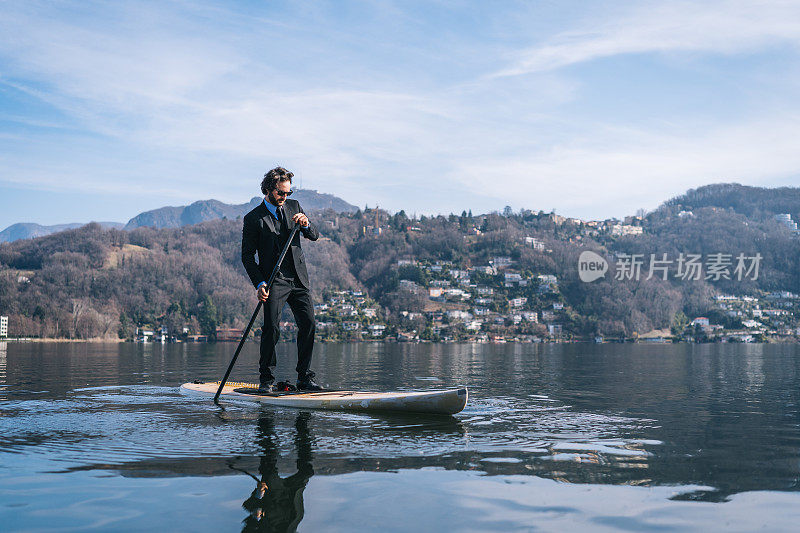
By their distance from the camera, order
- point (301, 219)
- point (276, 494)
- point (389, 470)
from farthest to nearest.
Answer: point (301, 219) → point (389, 470) → point (276, 494)

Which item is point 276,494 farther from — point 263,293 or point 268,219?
point 268,219

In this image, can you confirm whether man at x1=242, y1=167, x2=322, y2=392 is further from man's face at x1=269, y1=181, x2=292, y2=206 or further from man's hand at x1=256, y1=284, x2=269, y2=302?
man's hand at x1=256, y1=284, x2=269, y2=302

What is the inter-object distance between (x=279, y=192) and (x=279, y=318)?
6.60 ft

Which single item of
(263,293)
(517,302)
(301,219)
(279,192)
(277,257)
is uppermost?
(279,192)

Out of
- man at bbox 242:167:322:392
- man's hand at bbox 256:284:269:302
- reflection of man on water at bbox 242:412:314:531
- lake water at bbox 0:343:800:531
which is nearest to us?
reflection of man on water at bbox 242:412:314:531

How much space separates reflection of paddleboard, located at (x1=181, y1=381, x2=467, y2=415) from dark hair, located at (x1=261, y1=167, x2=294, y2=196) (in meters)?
3.21

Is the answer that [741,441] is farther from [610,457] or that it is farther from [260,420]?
[260,420]

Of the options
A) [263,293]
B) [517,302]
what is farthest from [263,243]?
[517,302]

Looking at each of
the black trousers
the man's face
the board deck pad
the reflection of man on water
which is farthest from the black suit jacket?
→ the reflection of man on water

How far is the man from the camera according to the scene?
1001cm

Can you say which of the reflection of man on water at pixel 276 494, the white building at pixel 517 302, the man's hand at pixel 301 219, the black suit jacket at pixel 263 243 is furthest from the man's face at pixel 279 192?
the white building at pixel 517 302

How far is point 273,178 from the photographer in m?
10.1

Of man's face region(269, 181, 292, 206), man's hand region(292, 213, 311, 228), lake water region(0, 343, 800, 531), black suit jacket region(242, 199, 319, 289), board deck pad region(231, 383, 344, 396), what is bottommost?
lake water region(0, 343, 800, 531)

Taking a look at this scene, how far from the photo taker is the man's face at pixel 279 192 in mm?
10086
